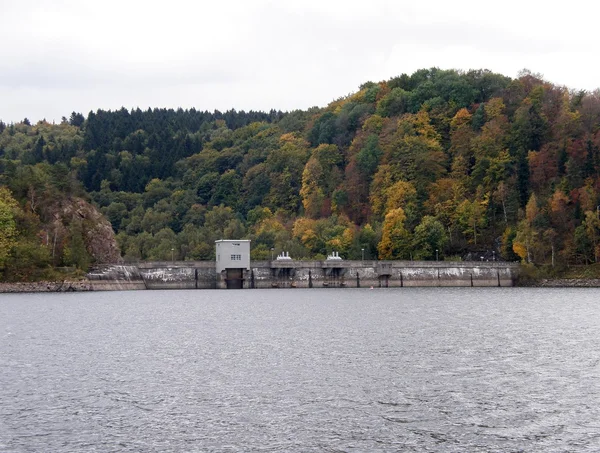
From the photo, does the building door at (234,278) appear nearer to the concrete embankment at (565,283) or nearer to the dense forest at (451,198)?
the dense forest at (451,198)

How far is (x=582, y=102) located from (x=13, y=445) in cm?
16473

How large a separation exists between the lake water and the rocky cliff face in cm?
5909

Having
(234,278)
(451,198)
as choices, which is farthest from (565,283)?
(234,278)

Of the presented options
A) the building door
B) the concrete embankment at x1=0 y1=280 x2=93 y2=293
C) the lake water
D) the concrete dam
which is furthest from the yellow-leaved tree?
the lake water

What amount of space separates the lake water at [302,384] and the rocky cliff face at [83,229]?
59088mm

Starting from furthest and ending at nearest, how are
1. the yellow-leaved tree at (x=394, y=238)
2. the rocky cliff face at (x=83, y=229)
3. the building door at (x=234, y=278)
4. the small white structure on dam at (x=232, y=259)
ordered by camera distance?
the yellow-leaved tree at (x=394, y=238) < the building door at (x=234, y=278) < the small white structure on dam at (x=232, y=259) < the rocky cliff face at (x=83, y=229)

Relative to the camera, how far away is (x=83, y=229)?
150 m

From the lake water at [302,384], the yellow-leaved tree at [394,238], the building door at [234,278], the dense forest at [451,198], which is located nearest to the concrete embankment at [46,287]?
the dense forest at [451,198]

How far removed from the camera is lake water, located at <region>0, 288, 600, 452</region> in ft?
115

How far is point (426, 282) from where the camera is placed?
512 ft

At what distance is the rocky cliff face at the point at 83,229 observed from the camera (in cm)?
14300

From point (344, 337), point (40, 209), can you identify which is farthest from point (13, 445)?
point (40, 209)

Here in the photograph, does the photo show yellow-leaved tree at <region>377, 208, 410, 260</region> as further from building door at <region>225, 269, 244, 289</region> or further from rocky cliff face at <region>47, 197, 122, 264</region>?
rocky cliff face at <region>47, 197, 122, 264</region>

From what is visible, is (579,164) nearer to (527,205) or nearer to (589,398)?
(527,205)
